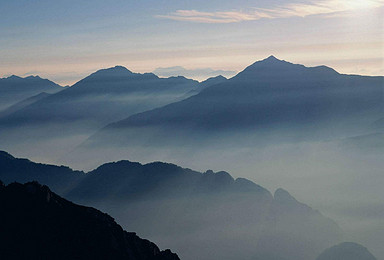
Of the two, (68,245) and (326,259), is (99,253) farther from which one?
(326,259)

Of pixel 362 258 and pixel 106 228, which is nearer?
pixel 106 228

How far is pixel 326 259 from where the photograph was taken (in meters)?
199

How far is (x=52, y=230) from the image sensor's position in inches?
2682

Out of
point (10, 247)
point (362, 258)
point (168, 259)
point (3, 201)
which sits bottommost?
point (362, 258)

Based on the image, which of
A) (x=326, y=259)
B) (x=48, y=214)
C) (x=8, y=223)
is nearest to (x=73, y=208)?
(x=48, y=214)

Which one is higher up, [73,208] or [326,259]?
[73,208]

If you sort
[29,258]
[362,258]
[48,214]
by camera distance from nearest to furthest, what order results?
[29,258] → [48,214] → [362,258]

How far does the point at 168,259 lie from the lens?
73375 millimetres

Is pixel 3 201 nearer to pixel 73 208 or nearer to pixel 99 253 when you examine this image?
pixel 73 208

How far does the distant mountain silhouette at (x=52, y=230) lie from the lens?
66375 millimetres

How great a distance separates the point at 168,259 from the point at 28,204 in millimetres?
18881

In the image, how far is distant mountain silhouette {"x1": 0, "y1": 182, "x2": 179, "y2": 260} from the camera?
66.4 m

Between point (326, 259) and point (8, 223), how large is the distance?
151507 millimetres

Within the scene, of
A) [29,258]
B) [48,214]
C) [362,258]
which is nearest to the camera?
[29,258]
